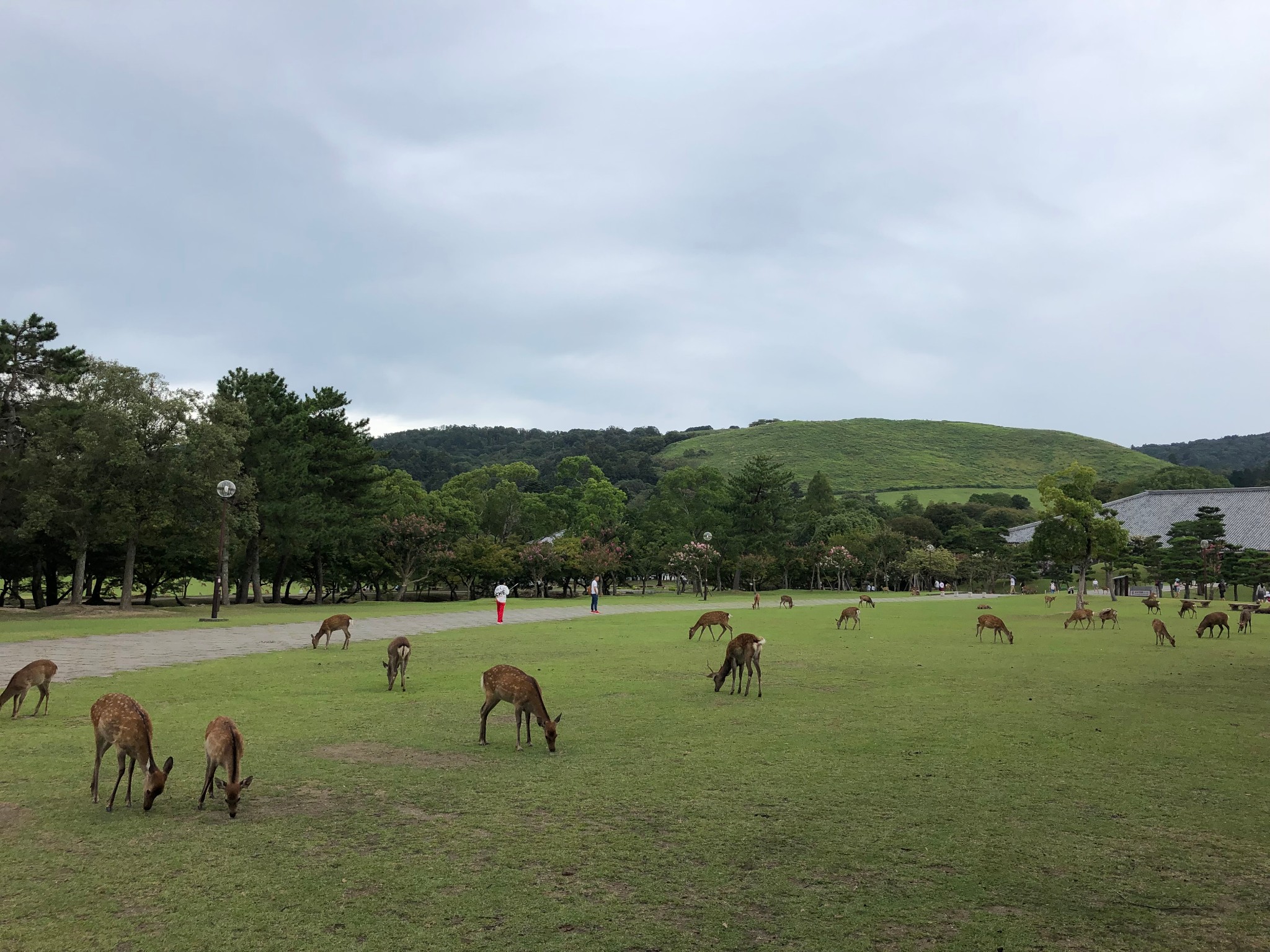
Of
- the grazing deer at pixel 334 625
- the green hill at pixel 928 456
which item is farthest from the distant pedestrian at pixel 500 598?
the green hill at pixel 928 456

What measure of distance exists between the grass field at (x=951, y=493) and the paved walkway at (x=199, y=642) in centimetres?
11673

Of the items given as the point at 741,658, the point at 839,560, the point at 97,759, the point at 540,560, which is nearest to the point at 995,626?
the point at 741,658

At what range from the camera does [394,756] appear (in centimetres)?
950

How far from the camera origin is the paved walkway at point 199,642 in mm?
18094

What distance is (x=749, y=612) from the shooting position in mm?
41781

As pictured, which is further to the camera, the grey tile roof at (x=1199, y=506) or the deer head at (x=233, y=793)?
the grey tile roof at (x=1199, y=506)

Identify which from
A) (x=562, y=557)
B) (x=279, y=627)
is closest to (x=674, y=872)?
(x=279, y=627)

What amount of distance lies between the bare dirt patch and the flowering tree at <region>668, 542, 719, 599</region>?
175ft

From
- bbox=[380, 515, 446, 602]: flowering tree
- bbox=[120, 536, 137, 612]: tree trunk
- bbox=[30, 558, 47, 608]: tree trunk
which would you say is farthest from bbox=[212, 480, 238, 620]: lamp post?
bbox=[30, 558, 47, 608]: tree trunk

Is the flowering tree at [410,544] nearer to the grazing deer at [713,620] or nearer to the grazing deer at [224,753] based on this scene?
the grazing deer at [713,620]

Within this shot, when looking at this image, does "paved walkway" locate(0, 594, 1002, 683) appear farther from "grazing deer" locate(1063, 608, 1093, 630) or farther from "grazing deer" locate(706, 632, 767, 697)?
"grazing deer" locate(1063, 608, 1093, 630)

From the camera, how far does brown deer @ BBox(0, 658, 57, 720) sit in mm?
11250

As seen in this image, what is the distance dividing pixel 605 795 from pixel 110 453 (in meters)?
39.3

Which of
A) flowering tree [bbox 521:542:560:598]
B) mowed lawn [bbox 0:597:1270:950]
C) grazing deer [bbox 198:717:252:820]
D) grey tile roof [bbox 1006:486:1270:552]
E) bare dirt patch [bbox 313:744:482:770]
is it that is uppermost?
grey tile roof [bbox 1006:486:1270:552]
